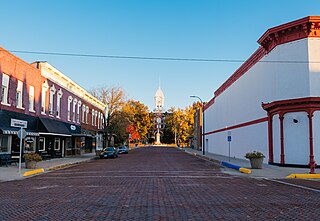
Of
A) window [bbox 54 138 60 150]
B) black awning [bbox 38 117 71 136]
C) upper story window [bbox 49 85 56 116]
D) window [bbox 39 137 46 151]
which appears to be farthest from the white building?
window [bbox 54 138 60 150]

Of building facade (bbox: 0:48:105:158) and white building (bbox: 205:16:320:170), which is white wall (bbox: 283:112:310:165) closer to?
white building (bbox: 205:16:320:170)

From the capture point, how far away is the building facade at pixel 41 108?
2478 cm

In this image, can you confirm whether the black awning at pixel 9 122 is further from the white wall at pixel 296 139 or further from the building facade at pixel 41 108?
the white wall at pixel 296 139

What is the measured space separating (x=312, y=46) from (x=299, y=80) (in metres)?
2.56

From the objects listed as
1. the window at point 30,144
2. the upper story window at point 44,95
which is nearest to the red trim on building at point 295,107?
the window at point 30,144

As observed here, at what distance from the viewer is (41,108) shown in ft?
103

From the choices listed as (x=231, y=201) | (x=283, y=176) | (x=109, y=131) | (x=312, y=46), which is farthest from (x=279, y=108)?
(x=109, y=131)

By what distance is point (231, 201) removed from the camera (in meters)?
10.5

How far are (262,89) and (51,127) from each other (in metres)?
19.4

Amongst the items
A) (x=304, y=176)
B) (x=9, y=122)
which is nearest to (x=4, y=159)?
(x=9, y=122)

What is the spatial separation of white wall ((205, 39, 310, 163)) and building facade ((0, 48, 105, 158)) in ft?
60.6

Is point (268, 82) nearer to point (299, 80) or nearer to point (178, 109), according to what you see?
point (299, 80)

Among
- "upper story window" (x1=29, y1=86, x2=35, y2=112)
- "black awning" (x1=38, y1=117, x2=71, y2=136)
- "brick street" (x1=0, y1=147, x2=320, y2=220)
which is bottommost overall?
"brick street" (x1=0, y1=147, x2=320, y2=220)

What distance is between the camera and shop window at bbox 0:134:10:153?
78.9 feet
